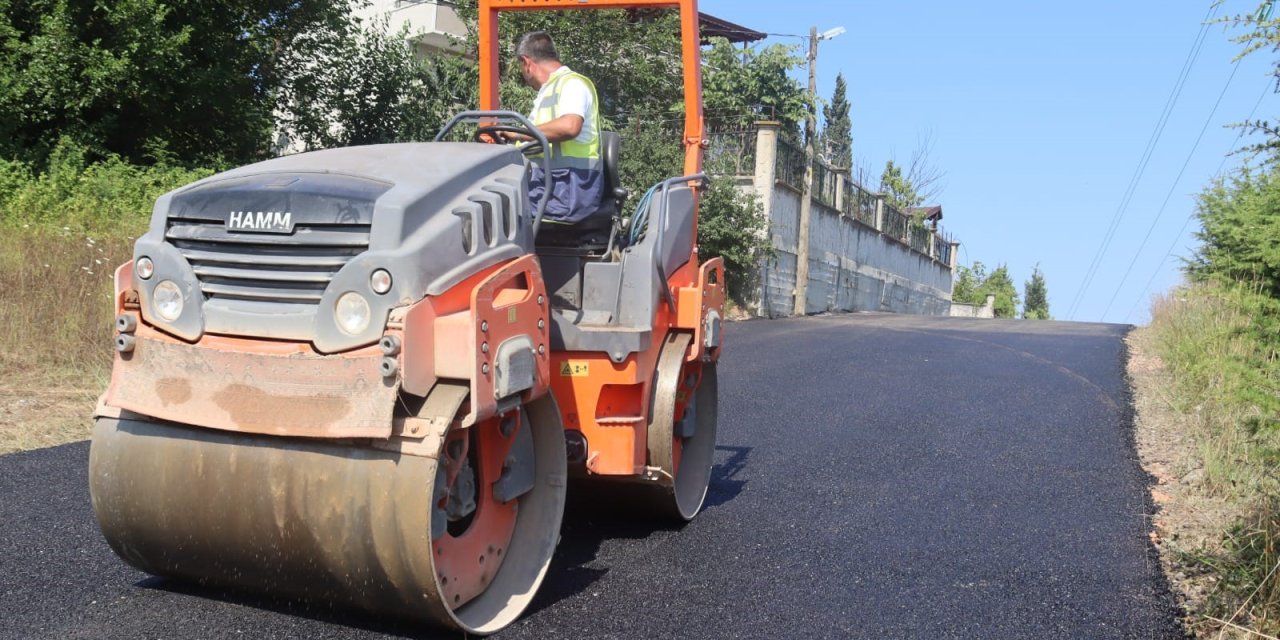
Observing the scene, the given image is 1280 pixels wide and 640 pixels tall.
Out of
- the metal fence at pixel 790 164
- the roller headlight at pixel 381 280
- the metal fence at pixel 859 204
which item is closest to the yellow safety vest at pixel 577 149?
the roller headlight at pixel 381 280

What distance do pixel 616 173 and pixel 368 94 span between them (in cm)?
1398

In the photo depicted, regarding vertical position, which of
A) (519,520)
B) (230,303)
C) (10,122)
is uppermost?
(10,122)

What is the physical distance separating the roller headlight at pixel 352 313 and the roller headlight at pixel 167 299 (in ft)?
1.76

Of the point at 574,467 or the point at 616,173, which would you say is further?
the point at 616,173

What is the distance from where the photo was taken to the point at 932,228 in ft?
136

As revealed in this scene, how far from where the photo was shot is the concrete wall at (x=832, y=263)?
2083 centimetres

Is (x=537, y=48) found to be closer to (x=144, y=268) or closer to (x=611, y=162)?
(x=611, y=162)

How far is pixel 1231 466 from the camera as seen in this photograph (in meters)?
6.07

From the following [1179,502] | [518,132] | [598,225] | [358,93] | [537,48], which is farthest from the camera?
[358,93]

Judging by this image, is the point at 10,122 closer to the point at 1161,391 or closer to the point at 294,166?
the point at 294,166

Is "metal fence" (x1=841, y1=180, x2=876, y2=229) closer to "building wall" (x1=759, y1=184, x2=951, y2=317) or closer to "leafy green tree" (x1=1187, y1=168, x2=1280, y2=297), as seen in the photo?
"building wall" (x1=759, y1=184, x2=951, y2=317)

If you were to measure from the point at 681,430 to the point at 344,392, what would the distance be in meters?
2.47

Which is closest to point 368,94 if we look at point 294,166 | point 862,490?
point 862,490

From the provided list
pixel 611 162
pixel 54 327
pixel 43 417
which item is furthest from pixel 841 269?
pixel 611 162
